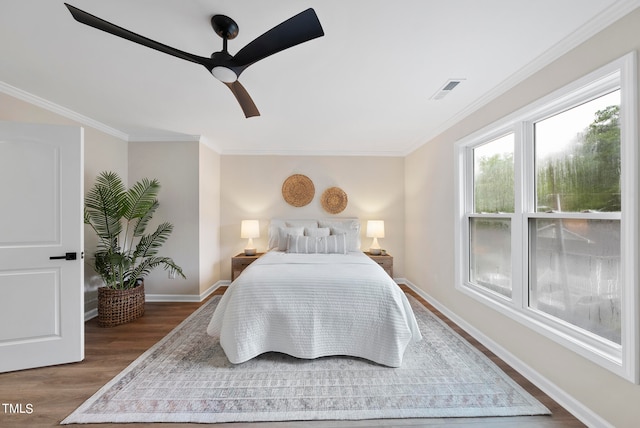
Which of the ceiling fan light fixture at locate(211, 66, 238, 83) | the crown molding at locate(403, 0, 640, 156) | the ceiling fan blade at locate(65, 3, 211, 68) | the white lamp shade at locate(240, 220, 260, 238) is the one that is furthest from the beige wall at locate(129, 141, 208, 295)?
the crown molding at locate(403, 0, 640, 156)

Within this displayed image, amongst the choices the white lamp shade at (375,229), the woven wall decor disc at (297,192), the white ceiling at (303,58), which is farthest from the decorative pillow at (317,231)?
the white ceiling at (303,58)

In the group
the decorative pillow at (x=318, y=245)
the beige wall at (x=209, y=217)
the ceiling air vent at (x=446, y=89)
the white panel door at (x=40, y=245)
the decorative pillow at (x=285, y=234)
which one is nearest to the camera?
the white panel door at (x=40, y=245)

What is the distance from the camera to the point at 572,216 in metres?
1.77

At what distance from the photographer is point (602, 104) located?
164cm

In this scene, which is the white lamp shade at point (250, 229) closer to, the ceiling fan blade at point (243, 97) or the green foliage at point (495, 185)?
the ceiling fan blade at point (243, 97)

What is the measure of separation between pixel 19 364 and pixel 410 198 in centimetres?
491

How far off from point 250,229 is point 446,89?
3.32 metres

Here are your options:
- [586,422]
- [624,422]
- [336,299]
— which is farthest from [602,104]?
[336,299]

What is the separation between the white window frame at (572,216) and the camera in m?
1.37

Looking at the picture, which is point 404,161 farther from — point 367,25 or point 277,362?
point 277,362

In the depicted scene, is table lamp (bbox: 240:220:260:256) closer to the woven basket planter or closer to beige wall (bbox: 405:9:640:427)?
the woven basket planter

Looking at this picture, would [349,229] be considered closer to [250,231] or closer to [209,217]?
[250,231]

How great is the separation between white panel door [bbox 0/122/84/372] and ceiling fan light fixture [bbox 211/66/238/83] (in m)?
1.63

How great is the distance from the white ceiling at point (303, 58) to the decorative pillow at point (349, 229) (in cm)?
168
